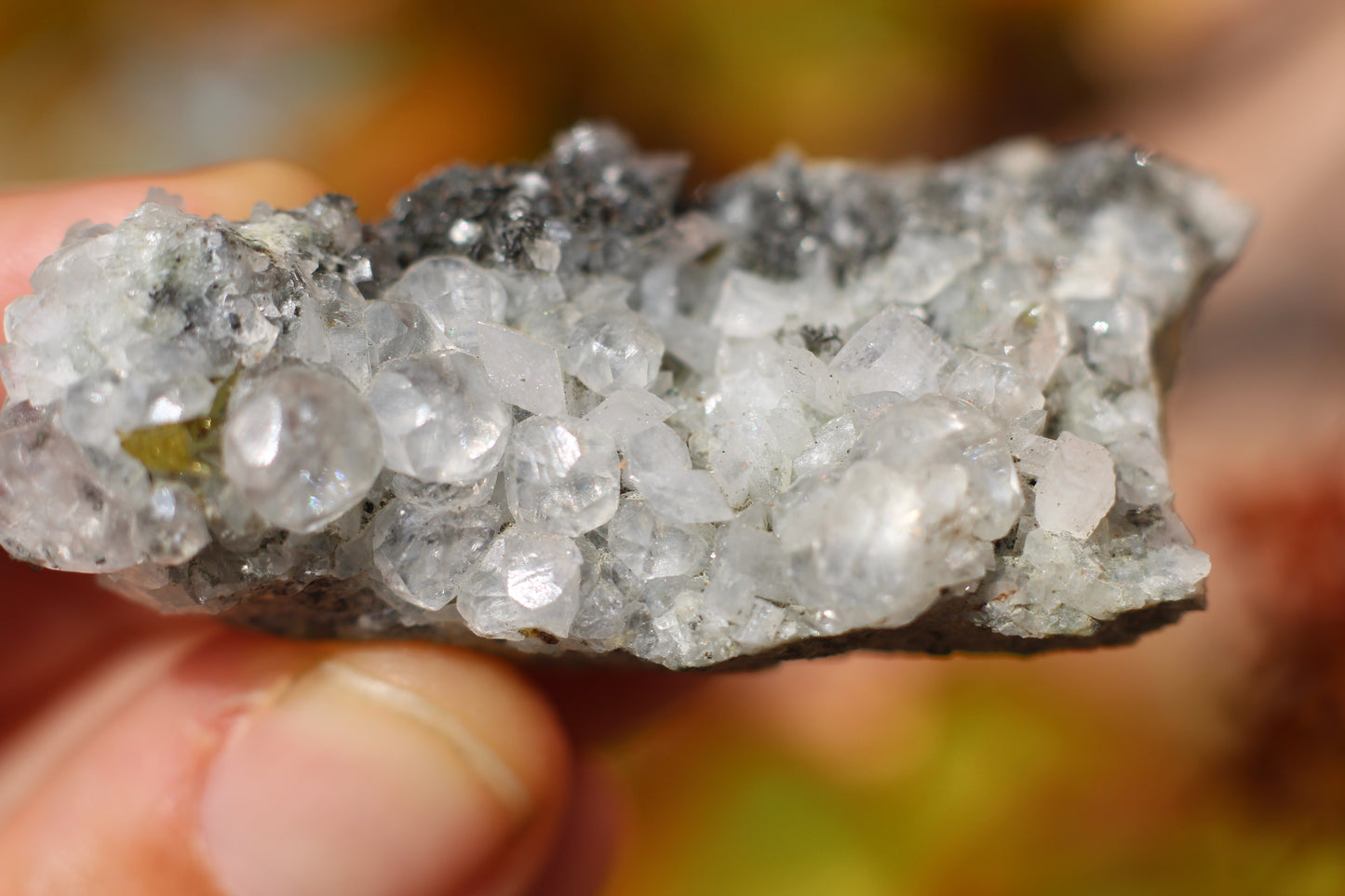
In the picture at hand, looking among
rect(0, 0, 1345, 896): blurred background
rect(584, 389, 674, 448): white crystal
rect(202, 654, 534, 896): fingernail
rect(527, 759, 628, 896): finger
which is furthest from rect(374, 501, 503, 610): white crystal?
rect(0, 0, 1345, 896): blurred background

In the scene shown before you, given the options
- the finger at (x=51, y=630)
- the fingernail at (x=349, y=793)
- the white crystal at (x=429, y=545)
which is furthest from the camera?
the finger at (x=51, y=630)

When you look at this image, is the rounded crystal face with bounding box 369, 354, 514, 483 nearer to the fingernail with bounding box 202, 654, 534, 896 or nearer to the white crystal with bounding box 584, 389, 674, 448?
the white crystal with bounding box 584, 389, 674, 448

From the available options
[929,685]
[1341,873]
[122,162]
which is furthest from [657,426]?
[122,162]

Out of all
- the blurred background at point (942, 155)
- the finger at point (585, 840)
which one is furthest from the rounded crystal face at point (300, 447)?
the blurred background at point (942, 155)

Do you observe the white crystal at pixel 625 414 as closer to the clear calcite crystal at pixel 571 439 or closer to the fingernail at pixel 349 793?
the clear calcite crystal at pixel 571 439

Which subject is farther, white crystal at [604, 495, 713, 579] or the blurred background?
the blurred background

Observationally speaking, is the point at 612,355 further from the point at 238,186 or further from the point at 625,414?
the point at 238,186
